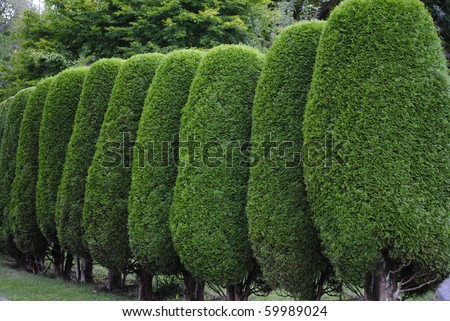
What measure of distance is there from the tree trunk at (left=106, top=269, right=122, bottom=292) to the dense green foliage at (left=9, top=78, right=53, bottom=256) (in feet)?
8.32

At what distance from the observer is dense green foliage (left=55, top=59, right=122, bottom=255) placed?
750cm

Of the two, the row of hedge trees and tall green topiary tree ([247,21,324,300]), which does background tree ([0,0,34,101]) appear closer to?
the row of hedge trees

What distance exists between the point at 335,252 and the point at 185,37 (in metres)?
9.52

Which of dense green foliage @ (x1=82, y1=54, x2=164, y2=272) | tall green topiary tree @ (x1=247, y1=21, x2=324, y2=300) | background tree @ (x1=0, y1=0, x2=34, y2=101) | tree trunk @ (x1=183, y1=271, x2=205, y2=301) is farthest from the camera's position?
background tree @ (x1=0, y1=0, x2=34, y2=101)

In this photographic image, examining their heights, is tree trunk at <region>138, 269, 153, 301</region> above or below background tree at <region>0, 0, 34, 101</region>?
below

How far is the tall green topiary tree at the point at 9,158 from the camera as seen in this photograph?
1026cm

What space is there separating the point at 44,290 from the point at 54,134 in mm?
2949

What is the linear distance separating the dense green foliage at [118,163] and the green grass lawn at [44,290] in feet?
2.95

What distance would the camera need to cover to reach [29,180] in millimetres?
9422

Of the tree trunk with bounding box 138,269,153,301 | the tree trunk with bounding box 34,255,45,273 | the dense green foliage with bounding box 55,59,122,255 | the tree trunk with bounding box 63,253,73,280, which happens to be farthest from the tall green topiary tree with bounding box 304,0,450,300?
the tree trunk with bounding box 34,255,45,273

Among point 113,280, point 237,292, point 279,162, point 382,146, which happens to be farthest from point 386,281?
point 113,280

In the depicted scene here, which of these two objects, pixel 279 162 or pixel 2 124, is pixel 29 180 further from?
pixel 279 162

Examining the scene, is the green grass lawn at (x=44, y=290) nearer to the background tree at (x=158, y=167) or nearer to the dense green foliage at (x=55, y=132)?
the dense green foliage at (x=55, y=132)

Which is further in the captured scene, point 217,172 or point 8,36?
point 8,36
